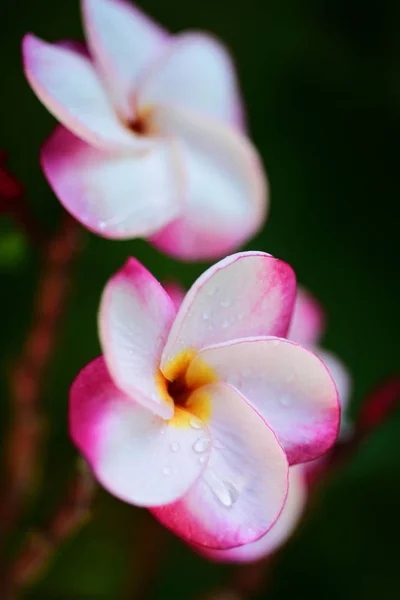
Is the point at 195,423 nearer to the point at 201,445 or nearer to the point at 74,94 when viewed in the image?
the point at 201,445

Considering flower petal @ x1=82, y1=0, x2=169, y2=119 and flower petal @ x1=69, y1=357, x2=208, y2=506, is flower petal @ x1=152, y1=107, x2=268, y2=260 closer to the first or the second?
flower petal @ x1=82, y1=0, x2=169, y2=119

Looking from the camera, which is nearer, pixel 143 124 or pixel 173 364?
pixel 173 364

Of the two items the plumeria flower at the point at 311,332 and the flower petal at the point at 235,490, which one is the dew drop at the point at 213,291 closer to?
the flower petal at the point at 235,490

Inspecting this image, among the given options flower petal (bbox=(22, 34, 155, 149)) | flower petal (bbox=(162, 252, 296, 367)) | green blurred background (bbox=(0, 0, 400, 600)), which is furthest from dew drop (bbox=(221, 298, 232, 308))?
green blurred background (bbox=(0, 0, 400, 600))

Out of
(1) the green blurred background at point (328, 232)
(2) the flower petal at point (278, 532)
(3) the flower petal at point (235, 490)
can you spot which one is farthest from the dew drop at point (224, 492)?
(1) the green blurred background at point (328, 232)

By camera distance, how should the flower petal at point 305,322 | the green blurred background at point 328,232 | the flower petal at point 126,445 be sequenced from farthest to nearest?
the green blurred background at point 328,232 < the flower petal at point 305,322 < the flower petal at point 126,445

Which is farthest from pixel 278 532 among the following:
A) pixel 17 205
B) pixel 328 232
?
pixel 328 232
